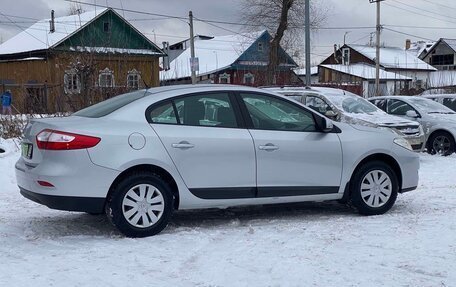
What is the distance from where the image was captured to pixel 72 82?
50.5 feet

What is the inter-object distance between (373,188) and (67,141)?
356 cm

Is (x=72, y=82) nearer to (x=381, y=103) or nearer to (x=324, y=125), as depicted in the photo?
(x=381, y=103)

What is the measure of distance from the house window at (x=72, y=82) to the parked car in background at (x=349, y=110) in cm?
515

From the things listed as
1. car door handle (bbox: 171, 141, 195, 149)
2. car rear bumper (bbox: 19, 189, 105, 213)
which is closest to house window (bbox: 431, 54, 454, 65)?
car door handle (bbox: 171, 141, 195, 149)

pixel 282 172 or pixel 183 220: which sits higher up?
pixel 282 172

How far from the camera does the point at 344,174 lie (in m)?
6.91

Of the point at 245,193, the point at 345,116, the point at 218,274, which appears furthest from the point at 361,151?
the point at 345,116

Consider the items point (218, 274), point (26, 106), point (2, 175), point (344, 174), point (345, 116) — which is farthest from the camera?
point (26, 106)

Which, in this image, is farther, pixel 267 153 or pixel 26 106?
pixel 26 106

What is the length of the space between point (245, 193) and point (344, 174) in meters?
1.26

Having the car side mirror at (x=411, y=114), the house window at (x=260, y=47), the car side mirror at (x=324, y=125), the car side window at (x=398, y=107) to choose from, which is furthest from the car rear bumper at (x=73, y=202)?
the house window at (x=260, y=47)

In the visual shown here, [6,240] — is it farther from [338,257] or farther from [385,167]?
[385,167]

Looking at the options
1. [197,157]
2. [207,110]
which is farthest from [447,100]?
[197,157]

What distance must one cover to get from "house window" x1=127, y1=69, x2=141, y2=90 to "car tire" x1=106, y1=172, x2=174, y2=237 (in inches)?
360
